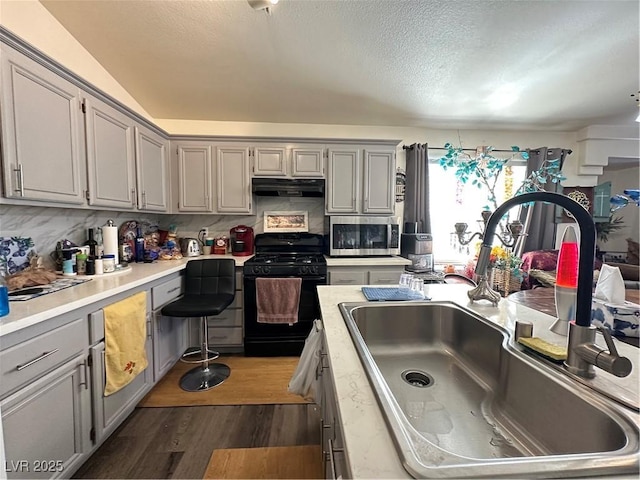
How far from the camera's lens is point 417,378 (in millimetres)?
950

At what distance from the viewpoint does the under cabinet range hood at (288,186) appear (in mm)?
2924

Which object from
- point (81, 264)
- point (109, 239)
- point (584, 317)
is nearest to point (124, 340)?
point (81, 264)

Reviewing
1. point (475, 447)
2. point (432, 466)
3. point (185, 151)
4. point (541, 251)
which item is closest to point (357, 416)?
point (432, 466)

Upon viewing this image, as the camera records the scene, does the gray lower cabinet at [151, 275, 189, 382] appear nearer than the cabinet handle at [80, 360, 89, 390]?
No

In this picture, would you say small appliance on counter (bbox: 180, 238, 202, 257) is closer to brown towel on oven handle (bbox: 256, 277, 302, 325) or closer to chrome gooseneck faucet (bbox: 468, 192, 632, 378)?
brown towel on oven handle (bbox: 256, 277, 302, 325)

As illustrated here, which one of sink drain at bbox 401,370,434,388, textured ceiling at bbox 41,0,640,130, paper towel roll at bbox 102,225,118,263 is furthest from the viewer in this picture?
paper towel roll at bbox 102,225,118,263

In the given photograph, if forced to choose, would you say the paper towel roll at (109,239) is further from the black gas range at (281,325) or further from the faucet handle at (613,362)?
the faucet handle at (613,362)

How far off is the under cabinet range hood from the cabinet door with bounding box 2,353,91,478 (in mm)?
2034

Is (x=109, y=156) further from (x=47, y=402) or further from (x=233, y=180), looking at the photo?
(x=47, y=402)

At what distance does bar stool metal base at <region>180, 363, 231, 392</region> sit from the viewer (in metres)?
2.14

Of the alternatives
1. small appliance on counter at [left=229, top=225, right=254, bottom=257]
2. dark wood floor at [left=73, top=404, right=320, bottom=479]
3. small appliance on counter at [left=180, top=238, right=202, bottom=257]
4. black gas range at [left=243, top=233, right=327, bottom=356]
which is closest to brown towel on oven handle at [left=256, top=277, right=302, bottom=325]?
black gas range at [left=243, top=233, right=327, bottom=356]

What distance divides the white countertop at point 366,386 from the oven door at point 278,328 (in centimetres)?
143

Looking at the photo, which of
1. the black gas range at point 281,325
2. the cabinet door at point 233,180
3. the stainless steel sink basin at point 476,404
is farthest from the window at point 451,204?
the stainless steel sink basin at point 476,404

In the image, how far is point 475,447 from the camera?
671 millimetres
